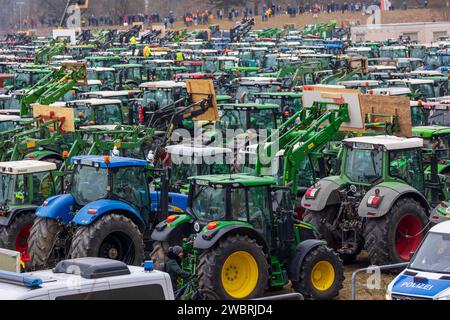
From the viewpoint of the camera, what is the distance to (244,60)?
179 ft

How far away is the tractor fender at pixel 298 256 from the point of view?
17016 millimetres

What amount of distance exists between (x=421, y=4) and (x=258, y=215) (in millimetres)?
87213

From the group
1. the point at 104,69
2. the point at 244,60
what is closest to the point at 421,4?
the point at 244,60

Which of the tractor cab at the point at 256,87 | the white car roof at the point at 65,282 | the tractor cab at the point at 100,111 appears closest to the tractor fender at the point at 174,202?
the white car roof at the point at 65,282

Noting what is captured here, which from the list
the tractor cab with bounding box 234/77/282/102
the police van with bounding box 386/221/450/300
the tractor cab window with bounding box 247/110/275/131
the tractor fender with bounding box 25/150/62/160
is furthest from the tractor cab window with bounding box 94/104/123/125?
the police van with bounding box 386/221/450/300

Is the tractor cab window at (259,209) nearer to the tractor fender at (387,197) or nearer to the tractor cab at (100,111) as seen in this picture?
the tractor fender at (387,197)

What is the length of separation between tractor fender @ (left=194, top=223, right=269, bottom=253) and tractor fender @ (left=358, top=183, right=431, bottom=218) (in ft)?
9.13

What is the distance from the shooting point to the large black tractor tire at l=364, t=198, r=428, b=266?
1875cm

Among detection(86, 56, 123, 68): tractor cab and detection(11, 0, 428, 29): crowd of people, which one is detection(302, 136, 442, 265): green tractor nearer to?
detection(86, 56, 123, 68): tractor cab

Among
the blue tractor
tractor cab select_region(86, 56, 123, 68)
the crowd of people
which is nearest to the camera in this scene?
the blue tractor

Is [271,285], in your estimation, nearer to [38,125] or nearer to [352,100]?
[352,100]

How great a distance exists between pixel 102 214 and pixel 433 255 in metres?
5.33

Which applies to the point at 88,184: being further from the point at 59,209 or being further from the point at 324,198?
the point at 324,198

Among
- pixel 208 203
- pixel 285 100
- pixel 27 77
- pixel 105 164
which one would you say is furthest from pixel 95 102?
pixel 208 203
